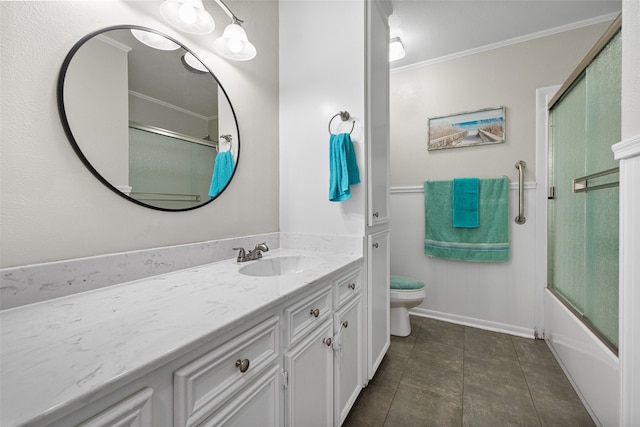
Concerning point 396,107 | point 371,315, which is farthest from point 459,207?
point 371,315

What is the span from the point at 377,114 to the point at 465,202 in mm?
1277

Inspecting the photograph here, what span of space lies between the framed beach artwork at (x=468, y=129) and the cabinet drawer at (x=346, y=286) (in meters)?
1.73

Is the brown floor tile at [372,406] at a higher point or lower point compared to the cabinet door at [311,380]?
lower

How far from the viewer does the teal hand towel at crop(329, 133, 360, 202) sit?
137 cm

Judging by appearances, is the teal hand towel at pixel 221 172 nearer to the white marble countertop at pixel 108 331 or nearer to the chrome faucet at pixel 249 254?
the chrome faucet at pixel 249 254

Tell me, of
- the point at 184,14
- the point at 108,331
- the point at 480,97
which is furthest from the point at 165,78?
the point at 480,97

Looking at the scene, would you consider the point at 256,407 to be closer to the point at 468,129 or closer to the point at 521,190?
the point at 521,190

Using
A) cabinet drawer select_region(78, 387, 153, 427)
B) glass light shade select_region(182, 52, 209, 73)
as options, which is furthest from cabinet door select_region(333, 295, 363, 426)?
glass light shade select_region(182, 52, 209, 73)

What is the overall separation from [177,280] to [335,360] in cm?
73

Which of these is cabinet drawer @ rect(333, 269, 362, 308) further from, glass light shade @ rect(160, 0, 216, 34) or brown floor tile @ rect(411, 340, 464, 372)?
glass light shade @ rect(160, 0, 216, 34)

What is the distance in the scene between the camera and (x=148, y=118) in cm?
103

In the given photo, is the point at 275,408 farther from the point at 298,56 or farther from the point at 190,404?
the point at 298,56

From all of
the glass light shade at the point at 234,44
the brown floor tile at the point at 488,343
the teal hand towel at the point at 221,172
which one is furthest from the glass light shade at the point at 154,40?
the brown floor tile at the point at 488,343

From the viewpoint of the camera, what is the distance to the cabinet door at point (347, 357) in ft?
3.77
